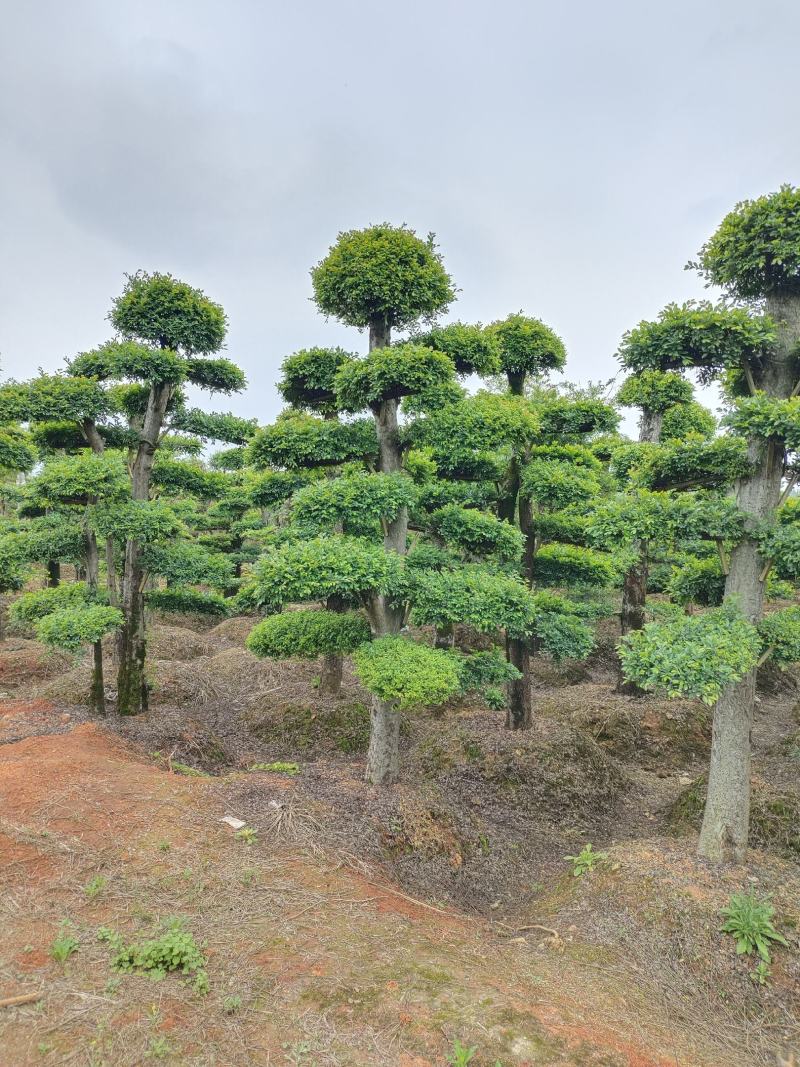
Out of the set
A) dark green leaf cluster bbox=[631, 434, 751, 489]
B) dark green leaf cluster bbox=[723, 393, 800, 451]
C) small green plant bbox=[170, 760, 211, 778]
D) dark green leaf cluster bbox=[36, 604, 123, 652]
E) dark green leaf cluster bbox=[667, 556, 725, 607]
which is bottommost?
small green plant bbox=[170, 760, 211, 778]

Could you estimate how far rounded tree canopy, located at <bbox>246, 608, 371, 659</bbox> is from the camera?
833 cm

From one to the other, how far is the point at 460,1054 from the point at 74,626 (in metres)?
8.29

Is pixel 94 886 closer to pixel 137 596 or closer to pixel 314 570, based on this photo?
pixel 314 570

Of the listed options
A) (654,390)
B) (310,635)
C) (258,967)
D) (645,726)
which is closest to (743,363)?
(654,390)

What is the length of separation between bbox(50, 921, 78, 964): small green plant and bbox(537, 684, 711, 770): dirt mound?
983 centimetres

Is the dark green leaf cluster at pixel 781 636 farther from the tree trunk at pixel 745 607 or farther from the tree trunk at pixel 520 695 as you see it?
the tree trunk at pixel 520 695

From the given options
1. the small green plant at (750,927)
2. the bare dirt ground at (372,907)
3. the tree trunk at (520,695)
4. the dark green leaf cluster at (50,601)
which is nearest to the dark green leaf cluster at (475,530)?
the tree trunk at (520,695)

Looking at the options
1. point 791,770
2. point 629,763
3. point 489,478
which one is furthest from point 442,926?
point 791,770

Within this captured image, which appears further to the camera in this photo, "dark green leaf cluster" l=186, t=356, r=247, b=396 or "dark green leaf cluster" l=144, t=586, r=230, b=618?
"dark green leaf cluster" l=144, t=586, r=230, b=618

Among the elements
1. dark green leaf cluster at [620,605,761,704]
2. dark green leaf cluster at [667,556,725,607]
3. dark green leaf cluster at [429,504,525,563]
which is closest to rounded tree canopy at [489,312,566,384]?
dark green leaf cluster at [429,504,525,563]

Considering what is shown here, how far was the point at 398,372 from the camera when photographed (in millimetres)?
7121

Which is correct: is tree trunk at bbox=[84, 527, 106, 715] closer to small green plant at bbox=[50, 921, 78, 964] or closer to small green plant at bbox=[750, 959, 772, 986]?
small green plant at bbox=[50, 921, 78, 964]

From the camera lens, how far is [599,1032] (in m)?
3.99

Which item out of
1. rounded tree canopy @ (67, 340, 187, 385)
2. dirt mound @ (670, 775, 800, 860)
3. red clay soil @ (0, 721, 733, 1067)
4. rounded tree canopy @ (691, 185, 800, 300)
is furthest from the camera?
rounded tree canopy @ (67, 340, 187, 385)
